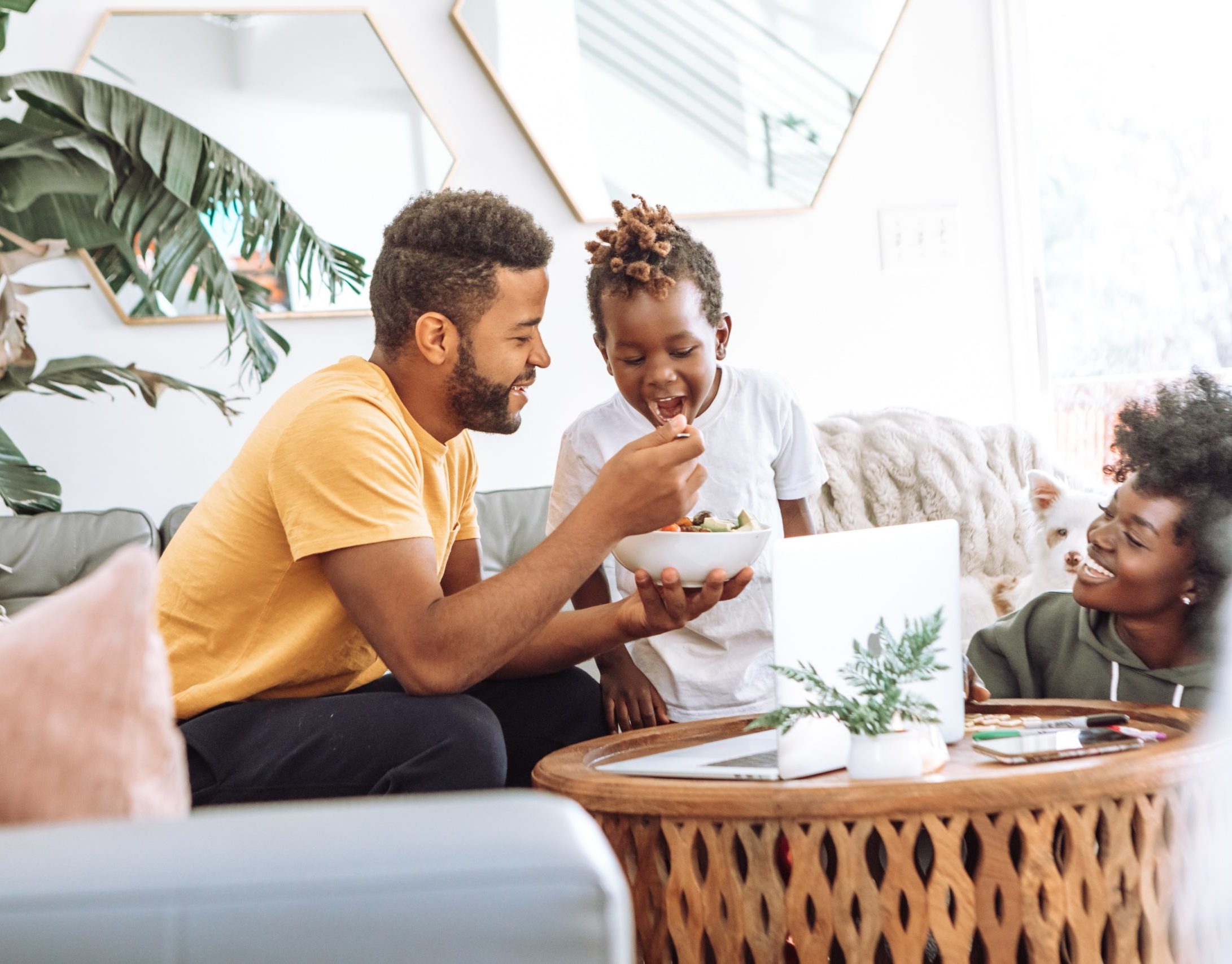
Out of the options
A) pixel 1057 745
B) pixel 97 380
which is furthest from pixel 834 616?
pixel 97 380

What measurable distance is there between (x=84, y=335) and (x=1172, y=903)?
8.16ft

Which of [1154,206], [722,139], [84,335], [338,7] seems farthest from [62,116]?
[1154,206]

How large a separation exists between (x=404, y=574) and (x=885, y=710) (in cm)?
63

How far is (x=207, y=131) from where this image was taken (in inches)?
111

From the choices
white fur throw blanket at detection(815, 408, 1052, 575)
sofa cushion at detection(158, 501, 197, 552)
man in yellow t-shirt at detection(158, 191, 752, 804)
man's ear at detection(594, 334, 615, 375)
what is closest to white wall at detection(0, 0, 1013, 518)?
sofa cushion at detection(158, 501, 197, 552)

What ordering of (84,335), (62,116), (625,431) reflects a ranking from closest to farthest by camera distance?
(625,431)
(62,116)
(84,335)

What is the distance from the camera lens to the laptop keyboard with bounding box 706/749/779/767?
1230 millimetres

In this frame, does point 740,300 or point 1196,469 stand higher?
point 740,300

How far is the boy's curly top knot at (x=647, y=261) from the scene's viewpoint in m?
1.90

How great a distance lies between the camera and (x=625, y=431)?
2.07 m

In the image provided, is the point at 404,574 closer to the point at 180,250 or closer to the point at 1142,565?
the point at 1142,565

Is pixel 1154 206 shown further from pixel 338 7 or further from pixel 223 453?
pixel 223 453

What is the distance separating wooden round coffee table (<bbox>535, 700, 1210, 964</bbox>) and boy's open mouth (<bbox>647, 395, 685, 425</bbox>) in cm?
88

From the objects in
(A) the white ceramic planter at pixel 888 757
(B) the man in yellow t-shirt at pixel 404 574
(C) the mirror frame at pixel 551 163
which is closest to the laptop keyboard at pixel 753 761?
(A) the white ceramic planter at pixel 888 757
